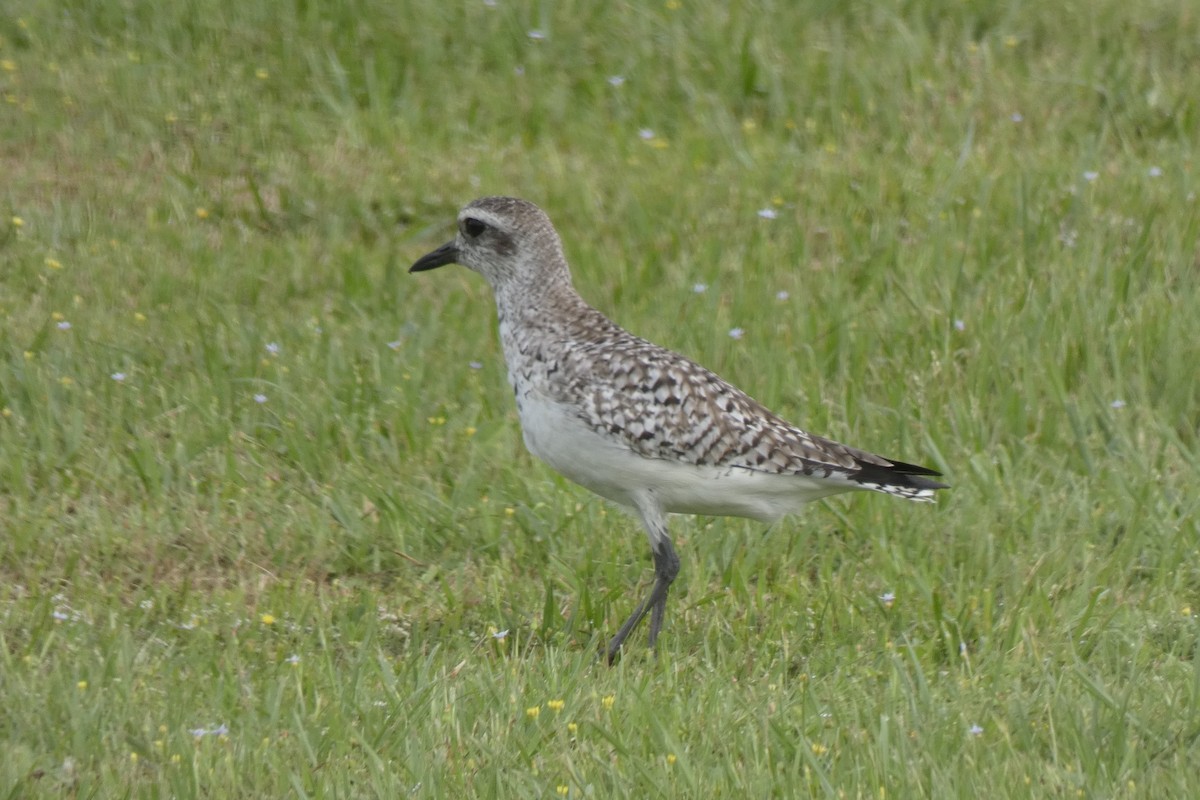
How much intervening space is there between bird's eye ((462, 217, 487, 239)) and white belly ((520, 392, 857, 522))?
0.95 m

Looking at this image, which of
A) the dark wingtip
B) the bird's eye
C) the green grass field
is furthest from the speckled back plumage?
the bird's eye

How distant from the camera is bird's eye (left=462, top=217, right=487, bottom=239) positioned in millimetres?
7035

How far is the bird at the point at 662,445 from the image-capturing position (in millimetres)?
6207

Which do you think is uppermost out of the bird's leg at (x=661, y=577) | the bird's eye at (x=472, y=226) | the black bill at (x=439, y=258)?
the bird's eye at (x=472, y=226)

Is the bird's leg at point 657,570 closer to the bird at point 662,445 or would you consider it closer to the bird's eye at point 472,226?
the bird at point 662,445

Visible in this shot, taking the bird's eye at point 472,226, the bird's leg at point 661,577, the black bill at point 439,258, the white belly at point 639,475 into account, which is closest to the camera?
the white belly at point 639,475

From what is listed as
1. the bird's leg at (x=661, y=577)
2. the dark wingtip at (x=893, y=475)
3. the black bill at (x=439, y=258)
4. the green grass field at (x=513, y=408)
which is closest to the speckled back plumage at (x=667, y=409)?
the dark wingtip at (x=893, y=475)

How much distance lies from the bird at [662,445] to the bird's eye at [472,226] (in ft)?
2.25

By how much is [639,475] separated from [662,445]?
0.14 metres

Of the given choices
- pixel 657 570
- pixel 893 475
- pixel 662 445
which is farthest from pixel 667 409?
pixel 893 475

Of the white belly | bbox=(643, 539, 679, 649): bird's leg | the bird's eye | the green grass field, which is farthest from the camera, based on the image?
the bird's eye

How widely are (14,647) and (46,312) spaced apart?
3.05 metres

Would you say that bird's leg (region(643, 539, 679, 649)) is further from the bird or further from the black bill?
the black bill

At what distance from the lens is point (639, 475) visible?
20.5 ft
